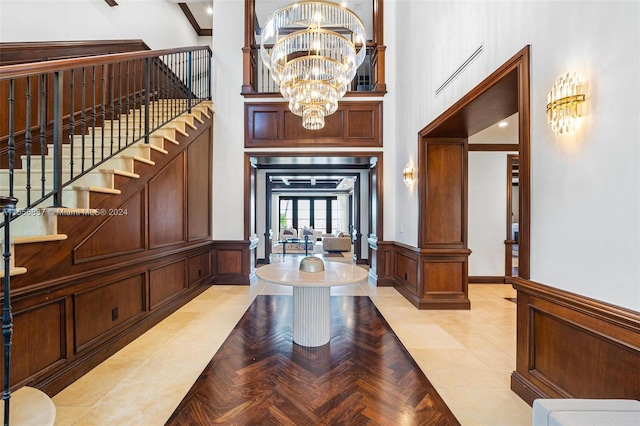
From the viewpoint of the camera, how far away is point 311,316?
279 centimetres

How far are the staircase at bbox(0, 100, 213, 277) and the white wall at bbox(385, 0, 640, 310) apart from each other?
3260 millimetres

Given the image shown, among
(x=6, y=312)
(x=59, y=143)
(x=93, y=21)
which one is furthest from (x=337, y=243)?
(x=6, y=312)

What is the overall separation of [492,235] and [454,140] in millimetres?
2562

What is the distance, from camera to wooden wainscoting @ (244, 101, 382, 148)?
5227 mm

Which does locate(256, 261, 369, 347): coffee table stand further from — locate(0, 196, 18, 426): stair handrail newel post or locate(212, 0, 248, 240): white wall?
locate(212, 0, 248, 240): white wall

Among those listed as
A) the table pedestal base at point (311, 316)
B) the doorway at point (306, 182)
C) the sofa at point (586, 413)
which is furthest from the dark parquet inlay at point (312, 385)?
the doorway at point (306, 182)

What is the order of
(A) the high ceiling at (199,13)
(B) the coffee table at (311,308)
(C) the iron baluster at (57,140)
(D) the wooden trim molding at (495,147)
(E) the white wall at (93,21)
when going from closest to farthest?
(C) the iron baluster at (57,140), (B) the coffee table at (311,308), (E) the white wall at (93,21), (D) the wooden trim molding at (495,147), (A) the high ceiling at (199,13)

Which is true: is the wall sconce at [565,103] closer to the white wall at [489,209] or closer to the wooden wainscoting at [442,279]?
the wooden wainscoting at [442,279]

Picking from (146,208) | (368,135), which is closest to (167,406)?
(146,208)

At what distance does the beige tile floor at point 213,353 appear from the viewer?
1890mm

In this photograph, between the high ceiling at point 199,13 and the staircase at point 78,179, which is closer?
the staircase at point 78,179

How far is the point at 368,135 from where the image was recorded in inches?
207

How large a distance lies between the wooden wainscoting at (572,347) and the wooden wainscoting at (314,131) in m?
3.77

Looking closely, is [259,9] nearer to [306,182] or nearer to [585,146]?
[585,146]
